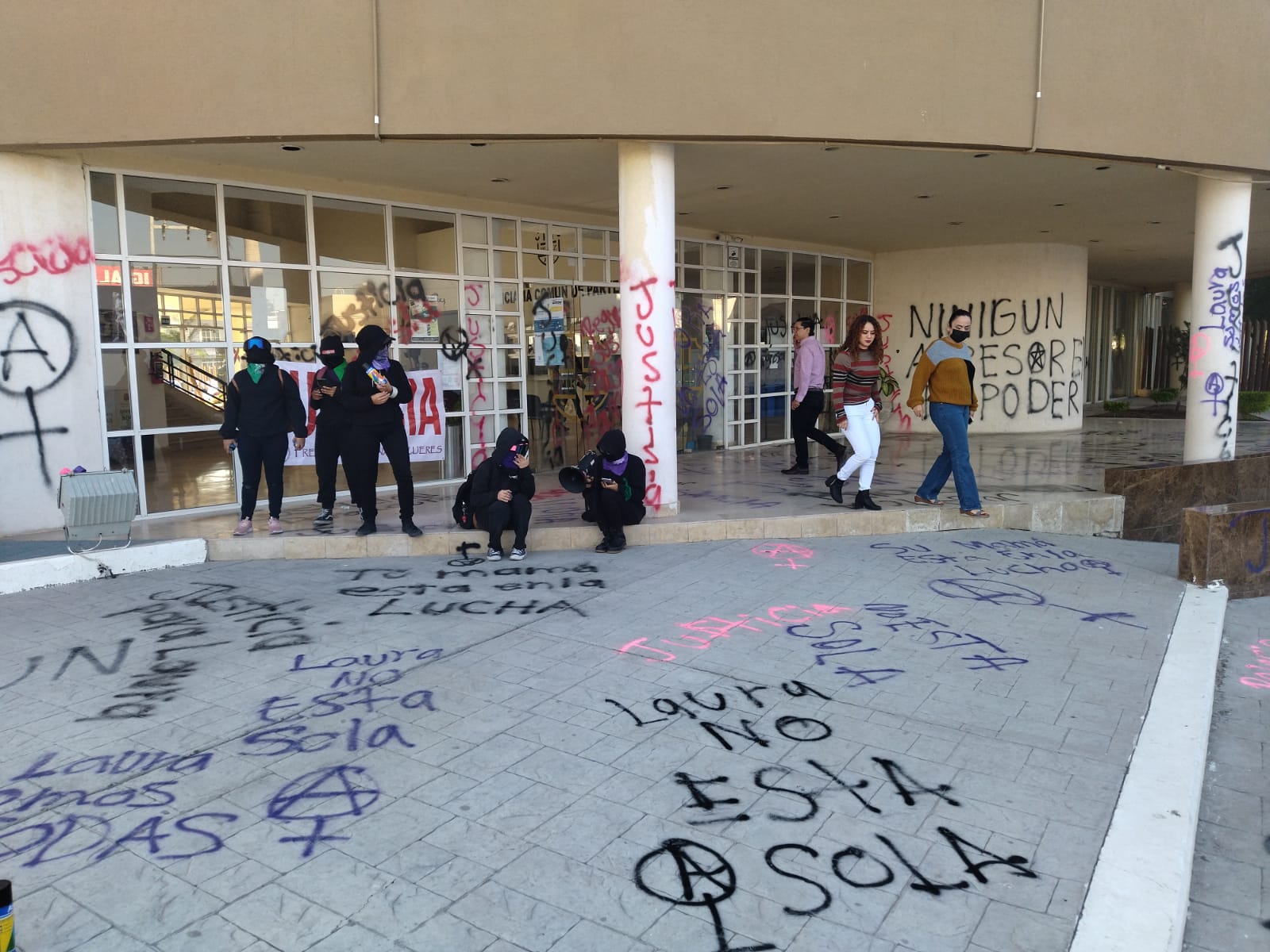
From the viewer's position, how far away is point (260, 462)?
7.41 metres

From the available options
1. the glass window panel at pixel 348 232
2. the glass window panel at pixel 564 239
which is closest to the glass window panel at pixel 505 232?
the glass window panel at pixel 564 239

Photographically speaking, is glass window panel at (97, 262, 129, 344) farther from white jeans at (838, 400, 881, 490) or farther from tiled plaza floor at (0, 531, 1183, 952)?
white jeans at (838, 400, 881, 490)

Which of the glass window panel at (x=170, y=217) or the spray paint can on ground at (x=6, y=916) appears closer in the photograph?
the spray paint can on ground at (x=6, y=916)

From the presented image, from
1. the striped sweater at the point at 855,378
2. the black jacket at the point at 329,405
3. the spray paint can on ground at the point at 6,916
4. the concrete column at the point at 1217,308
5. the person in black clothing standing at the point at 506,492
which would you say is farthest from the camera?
the concrete column at the point at 1217,308

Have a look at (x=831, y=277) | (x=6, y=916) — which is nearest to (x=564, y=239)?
(x=831, y=277)

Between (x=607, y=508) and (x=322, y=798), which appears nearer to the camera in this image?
(x=322, y=798)

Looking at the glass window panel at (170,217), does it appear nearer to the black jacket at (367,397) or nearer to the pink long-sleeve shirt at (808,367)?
the black jacket at (367,397)

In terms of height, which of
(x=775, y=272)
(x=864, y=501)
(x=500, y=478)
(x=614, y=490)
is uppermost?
(x=775, y=272)

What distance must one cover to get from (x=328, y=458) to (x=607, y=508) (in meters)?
2.55

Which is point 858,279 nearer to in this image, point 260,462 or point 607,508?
point 607,508

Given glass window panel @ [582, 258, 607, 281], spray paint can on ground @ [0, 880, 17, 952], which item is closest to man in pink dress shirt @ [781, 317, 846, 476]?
glass window panel @ [582, 258, 607, 281]

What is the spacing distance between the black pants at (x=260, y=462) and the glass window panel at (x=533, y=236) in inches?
175

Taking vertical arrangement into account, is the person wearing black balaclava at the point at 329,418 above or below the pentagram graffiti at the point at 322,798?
above

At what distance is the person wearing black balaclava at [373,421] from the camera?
705 cm
